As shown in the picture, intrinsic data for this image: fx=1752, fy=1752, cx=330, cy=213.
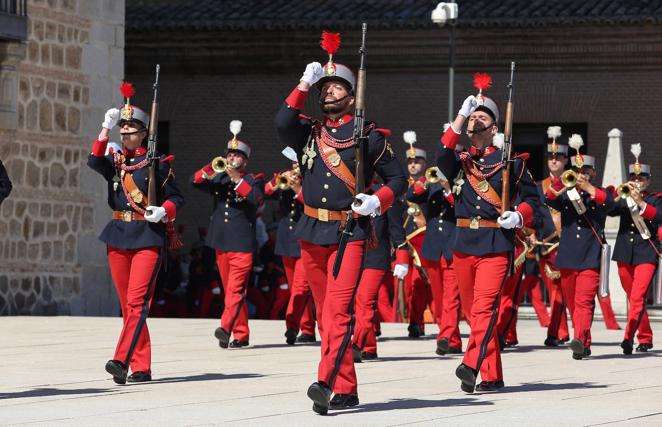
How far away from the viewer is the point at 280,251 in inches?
677

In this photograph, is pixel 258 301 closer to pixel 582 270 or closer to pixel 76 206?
pixel 76 206

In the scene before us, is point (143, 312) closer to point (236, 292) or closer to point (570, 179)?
point (236, 292)

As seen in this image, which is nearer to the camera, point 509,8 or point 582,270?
point 582,270

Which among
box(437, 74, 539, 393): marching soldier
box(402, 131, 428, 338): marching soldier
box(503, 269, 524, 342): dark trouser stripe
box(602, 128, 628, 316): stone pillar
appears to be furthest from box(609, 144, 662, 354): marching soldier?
box(602, 128, 628, 316): stone pillar

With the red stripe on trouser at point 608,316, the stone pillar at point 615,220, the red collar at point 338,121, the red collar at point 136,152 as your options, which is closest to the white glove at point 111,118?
the red collar at point 136,152

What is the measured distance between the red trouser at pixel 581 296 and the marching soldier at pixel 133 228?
437 centimetres

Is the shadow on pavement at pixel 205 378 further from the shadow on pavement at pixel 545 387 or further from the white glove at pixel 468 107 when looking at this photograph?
the white glove at pixel 468 107

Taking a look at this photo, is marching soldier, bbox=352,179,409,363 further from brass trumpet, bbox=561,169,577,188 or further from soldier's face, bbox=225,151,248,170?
soldier's face, bbox=225,151,248,170

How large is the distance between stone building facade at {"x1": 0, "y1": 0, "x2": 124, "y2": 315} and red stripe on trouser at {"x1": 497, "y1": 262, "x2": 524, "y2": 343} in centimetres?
738

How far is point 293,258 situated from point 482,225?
212 inches

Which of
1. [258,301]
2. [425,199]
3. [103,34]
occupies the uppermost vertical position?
[103,34]

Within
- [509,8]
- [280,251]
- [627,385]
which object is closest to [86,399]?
[627,385]

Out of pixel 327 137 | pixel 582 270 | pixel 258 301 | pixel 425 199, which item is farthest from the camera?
pixel 258 301

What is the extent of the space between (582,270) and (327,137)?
5614 mm
